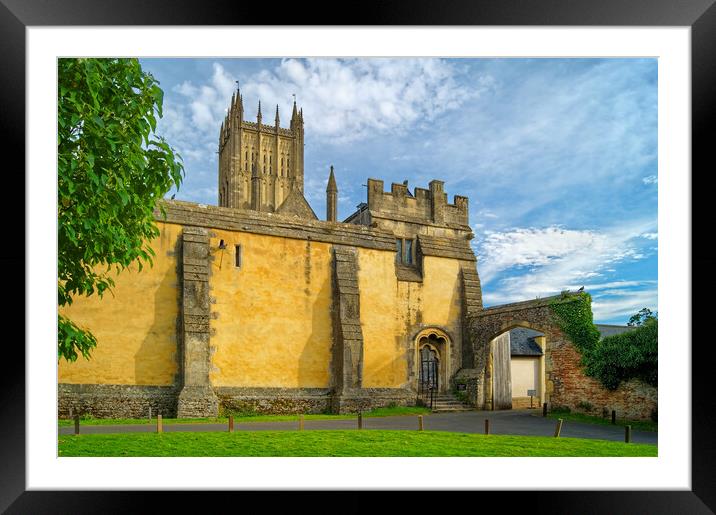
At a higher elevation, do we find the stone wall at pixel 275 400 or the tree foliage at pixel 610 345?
the tree foliage at pixel 610 345

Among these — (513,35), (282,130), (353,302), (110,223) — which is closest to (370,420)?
(353,302)

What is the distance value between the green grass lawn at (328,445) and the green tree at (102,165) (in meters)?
2.74

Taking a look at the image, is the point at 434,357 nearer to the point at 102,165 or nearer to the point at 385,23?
the point at 102,165

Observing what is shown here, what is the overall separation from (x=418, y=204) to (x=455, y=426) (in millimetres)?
14050

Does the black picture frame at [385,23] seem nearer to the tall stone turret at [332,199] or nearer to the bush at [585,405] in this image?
the bush at [585,405]

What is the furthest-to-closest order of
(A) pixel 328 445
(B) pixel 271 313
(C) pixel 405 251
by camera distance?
(C) pixel 405 251 < (B) pixel 271 313 < (A) pixel 328 445

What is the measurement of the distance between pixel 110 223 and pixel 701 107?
8.76 m

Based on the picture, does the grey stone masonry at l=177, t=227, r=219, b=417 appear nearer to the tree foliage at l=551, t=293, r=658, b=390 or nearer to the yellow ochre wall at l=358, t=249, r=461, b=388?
the yellow ochre wall at l=358, t=249, r=461, b=388

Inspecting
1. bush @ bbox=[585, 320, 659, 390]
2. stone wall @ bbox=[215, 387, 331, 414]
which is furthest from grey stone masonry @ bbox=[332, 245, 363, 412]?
bush @ bbox=[585, 320, 659, 390]

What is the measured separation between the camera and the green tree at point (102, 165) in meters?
8.74

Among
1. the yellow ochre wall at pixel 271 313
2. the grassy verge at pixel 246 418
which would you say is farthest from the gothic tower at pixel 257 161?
the grassy verge at pixel 246 418

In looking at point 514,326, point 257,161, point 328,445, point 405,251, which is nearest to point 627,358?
point 514,326

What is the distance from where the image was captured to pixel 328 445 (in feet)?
39.7

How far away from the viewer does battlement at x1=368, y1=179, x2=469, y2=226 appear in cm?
2788
